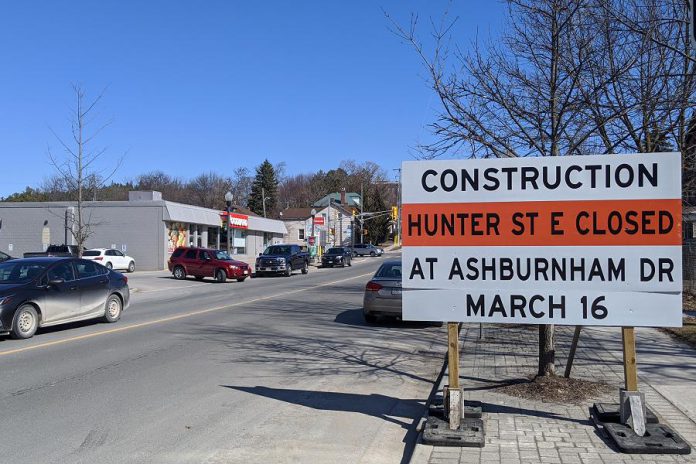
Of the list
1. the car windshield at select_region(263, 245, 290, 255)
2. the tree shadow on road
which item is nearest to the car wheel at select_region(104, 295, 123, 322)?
the tree shadow on road

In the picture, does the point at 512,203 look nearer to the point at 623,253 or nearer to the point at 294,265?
the point at 623,253

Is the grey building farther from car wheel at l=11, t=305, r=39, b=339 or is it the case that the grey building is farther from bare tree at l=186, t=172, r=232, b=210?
bare tree at l=186, t=172, r=232, b=210

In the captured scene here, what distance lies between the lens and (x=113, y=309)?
13.9 metres

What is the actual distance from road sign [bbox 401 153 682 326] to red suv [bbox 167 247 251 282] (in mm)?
26001

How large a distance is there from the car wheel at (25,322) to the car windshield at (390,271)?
7319mm

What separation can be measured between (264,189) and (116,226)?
74281mm

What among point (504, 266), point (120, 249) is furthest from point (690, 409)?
point (120, 249)

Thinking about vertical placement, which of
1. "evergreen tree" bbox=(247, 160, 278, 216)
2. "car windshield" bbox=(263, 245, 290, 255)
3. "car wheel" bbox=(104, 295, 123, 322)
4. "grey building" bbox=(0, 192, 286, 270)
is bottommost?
"car wheel" bbox=(104, 295, 123, 322)

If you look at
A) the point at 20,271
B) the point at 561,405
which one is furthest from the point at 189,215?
the point at 561,405

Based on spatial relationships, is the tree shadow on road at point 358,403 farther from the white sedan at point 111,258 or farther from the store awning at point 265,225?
the store awning at point 265,225

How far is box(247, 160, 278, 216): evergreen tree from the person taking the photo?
115 metres

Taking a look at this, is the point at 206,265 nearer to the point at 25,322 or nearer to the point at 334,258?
the point at 334,258

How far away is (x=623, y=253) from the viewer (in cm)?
569

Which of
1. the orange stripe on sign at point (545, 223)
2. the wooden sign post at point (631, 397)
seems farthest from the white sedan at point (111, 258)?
the wooden sign post at point (631, 397)
